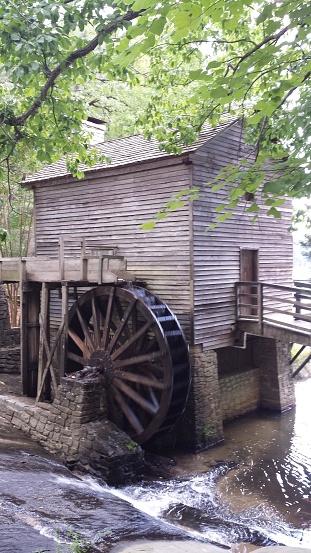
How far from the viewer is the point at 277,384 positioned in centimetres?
1259

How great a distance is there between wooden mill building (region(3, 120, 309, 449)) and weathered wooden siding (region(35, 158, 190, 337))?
0.02 meters

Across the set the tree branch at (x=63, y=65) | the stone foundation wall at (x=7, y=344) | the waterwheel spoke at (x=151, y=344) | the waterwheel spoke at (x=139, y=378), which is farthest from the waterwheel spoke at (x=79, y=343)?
the tree branch at (x=63, y=65)

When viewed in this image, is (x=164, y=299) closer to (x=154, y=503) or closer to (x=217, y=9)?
(x=154, y=503)

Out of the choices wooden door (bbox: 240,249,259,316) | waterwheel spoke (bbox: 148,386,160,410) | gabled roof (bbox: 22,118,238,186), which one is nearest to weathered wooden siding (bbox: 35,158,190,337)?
gabled roof (bbox: 22,118,238,186)

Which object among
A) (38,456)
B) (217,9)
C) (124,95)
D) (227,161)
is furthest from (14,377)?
(124,95)

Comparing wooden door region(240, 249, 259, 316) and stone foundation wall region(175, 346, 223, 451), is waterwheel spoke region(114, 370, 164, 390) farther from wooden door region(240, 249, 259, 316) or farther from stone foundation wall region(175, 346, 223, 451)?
wooden door region(240, 249, 259, 316)

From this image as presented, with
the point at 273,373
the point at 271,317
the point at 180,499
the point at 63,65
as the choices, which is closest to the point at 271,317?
the point at 271,317

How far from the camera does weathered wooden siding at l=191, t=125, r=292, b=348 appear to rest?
9.89 metres

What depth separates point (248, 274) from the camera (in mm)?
11562

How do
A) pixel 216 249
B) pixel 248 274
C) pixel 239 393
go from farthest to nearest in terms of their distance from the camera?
pixel 239 393, pixel 248 274, pixel 216 249

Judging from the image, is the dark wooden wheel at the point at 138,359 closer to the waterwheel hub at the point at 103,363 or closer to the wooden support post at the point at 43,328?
the waterwheel hub at the point at 103,363

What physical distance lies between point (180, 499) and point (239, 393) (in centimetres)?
491

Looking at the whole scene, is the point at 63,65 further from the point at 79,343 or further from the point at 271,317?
the point at 271,317

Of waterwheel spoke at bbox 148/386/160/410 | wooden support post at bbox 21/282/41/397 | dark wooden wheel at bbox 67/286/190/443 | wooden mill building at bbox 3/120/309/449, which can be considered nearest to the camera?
dark wooden wheel at bbox 67/286/190/443
